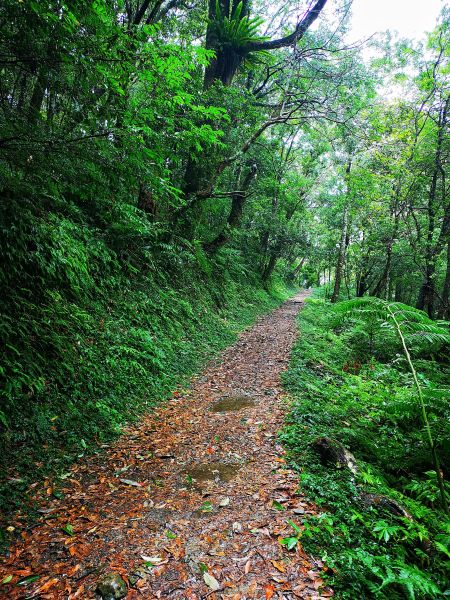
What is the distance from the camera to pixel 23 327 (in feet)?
13.6

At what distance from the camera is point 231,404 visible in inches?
230

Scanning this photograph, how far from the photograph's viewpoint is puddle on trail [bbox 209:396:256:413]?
5629mm

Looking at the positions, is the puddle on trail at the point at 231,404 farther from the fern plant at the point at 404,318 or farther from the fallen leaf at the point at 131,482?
the fern plant at the point at 404,318

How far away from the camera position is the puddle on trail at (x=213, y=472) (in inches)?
149

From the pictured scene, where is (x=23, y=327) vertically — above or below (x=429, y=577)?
above

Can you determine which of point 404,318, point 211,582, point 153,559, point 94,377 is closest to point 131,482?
point 153,559

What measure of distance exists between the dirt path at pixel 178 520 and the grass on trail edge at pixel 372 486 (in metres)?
0.21

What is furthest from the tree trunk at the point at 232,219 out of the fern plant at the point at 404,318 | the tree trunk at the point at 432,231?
the fern plant at the point at 404,318

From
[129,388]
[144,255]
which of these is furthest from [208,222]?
[129,388]

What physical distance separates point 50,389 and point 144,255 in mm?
4938

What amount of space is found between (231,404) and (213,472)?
1975 mm

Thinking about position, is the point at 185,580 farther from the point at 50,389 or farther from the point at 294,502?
the point at 50,389

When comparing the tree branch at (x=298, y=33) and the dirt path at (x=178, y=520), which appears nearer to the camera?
the dirt path at (x=178, y=520)

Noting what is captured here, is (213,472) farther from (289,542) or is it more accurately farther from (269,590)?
(269,590)
